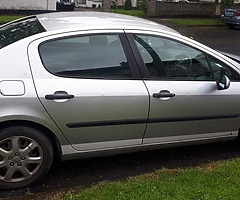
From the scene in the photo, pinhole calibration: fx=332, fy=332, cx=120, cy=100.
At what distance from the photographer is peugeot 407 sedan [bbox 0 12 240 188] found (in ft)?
9.22

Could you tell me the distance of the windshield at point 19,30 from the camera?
9.93 ft

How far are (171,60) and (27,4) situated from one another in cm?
1556

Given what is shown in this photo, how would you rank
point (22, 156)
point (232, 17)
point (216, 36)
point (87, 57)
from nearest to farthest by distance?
point (22, 156) → point (87, 57) → point (216, 36) → point (232, 17)

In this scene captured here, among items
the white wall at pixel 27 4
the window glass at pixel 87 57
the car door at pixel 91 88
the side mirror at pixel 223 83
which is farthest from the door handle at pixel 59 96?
the white wall at pixel 27 4

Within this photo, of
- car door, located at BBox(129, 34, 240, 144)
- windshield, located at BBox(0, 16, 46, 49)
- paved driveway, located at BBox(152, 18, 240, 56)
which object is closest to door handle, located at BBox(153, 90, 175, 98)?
car door, located at BBox(129, 34, 240, 144)

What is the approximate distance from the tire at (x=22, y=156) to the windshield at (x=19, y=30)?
815mm

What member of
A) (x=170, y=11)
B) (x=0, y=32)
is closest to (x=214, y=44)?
(x=170, y=11)

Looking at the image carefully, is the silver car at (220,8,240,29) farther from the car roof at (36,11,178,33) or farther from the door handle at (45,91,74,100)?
the door handle at (45,91,74,100)

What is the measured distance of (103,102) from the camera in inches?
116

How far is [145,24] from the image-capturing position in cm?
341

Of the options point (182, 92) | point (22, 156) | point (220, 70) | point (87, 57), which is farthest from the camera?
point (220, 70)

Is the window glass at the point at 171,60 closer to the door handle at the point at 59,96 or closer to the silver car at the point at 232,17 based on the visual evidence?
the door handle at the point at 59,96

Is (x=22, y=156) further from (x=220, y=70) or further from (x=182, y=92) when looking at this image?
(x=220, y=70)

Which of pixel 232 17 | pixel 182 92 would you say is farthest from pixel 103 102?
pixel 232 17
